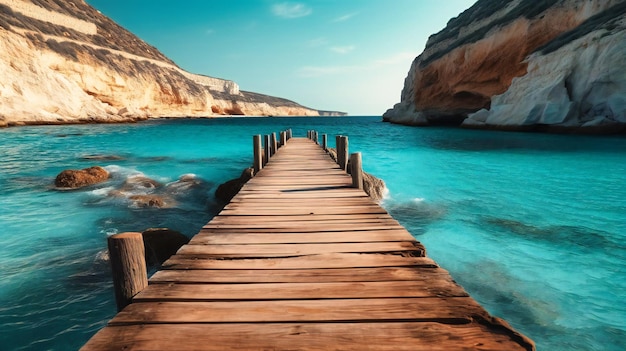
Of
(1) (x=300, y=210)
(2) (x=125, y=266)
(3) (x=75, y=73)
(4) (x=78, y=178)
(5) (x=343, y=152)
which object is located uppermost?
(3) (x=75, y=73)

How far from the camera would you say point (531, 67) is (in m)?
28.8

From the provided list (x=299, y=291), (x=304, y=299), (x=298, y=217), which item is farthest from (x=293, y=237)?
(x=304, y=299)

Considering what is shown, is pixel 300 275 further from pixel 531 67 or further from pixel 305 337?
pixel 531 67

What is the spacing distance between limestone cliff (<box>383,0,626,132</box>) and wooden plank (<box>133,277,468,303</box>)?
28.3 meters

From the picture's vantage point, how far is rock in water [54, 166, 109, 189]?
1183 cm

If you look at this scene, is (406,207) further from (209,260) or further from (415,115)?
(415,115)

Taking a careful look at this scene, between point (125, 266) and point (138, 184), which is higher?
point (125, 266)

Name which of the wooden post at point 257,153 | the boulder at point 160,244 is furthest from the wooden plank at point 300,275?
the wooden post at point 257,153

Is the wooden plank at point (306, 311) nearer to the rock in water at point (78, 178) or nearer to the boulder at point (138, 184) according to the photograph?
the boulder at point (138, 184)

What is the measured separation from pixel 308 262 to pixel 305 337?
1.15 meters

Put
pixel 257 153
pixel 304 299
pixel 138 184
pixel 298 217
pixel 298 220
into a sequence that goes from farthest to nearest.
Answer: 1. pixel 138 184
2. pixel 257 153
3. pixel 298 217
4. pixel 298 220
5. pixel 304 299

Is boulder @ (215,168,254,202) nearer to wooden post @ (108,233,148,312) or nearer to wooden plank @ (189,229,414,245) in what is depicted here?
wooden plank @ (189,229,414,245)

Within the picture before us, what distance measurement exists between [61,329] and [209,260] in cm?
307

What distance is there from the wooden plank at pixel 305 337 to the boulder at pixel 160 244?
173 inches
